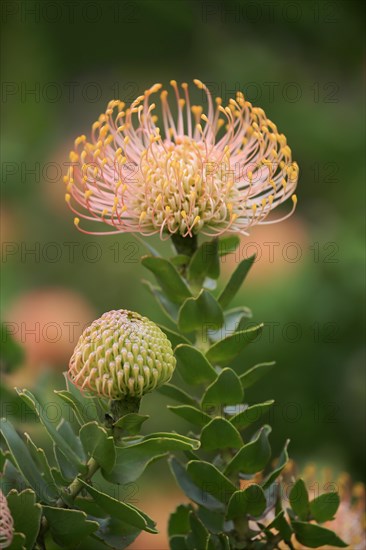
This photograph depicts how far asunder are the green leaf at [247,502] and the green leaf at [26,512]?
0.14 m

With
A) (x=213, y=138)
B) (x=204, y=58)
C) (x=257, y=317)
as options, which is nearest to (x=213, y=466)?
(x=213, y=138)

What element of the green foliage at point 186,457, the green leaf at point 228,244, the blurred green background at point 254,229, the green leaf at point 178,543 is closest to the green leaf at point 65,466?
the green foliage at point 186,457

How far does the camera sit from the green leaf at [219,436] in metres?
0.56

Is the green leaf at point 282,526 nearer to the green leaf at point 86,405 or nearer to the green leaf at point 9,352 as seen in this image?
the green leaf at point 86,405

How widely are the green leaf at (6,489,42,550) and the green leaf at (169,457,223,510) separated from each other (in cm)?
13

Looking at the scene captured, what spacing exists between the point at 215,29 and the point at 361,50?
375 mm

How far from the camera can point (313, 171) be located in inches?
74.1

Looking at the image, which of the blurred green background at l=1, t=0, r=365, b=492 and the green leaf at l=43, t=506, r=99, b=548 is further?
the blurred green background at l=1, t=0, r=365, b=492

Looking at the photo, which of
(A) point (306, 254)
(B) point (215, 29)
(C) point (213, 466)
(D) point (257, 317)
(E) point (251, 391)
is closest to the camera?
(C) point (213, 466)

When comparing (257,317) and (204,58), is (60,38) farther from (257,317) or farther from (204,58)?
(257,317)

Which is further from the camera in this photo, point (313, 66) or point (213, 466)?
point (313, 66)

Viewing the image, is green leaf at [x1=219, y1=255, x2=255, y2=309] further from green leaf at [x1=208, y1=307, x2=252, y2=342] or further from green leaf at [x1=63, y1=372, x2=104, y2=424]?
green leaf at [x1=63, y1=372, x2=104, y2=424]

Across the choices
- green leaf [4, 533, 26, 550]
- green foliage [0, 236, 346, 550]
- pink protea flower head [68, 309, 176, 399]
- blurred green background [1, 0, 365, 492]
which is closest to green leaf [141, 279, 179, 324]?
green foliage [0, 236, 346, 550]

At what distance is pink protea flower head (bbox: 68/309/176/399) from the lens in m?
0.52
